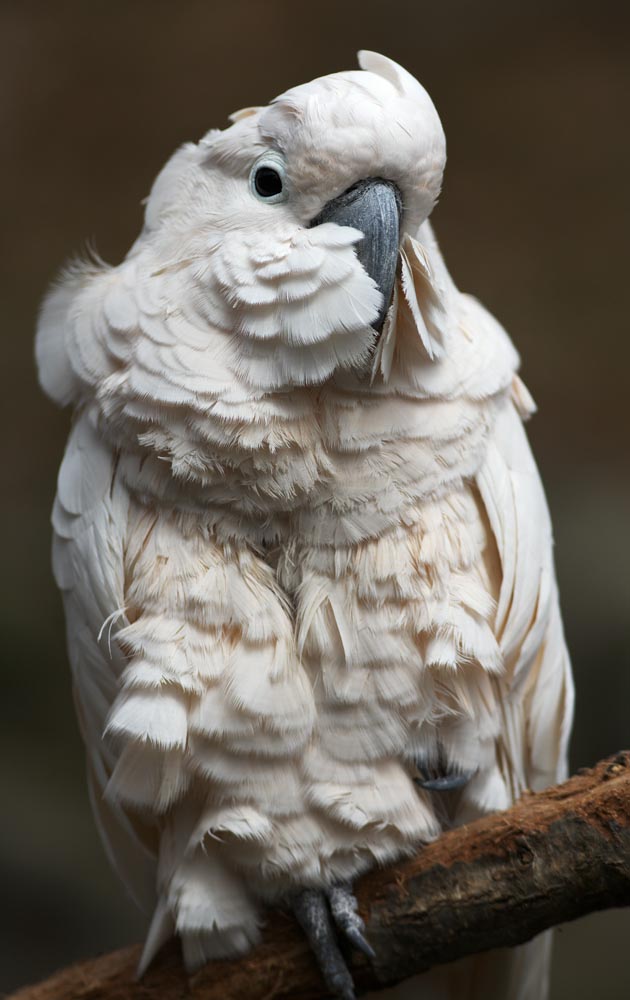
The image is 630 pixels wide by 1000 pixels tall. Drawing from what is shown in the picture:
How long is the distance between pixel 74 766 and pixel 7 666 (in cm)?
41

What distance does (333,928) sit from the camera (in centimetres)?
176

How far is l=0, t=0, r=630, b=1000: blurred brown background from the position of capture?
3123 millimetres

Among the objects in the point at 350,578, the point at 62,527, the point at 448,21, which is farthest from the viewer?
the point at 448,21

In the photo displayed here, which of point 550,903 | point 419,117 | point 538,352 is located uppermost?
point 419,117

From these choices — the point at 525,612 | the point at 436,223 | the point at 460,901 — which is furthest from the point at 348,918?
the point at 436,223

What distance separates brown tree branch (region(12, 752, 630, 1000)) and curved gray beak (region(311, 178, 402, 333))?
Result: 0.88 meters

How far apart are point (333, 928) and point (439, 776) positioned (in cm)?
34

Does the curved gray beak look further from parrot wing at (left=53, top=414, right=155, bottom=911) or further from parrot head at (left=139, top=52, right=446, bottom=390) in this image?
parrot wing at (left=53, top=414, right=155, bottom=911)

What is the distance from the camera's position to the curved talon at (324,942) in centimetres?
174

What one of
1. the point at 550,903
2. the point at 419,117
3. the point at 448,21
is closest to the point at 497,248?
Answer: the point at 448,21

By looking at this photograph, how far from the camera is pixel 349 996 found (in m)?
1.74

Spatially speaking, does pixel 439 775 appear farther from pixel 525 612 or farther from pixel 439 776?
pixel 525 612

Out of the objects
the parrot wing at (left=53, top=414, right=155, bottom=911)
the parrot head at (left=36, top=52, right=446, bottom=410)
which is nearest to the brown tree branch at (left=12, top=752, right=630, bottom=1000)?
the parrot wing at (left=53, top=414, right=155, bottom=911)

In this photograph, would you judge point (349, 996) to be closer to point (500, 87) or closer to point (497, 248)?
point (497, 248)
